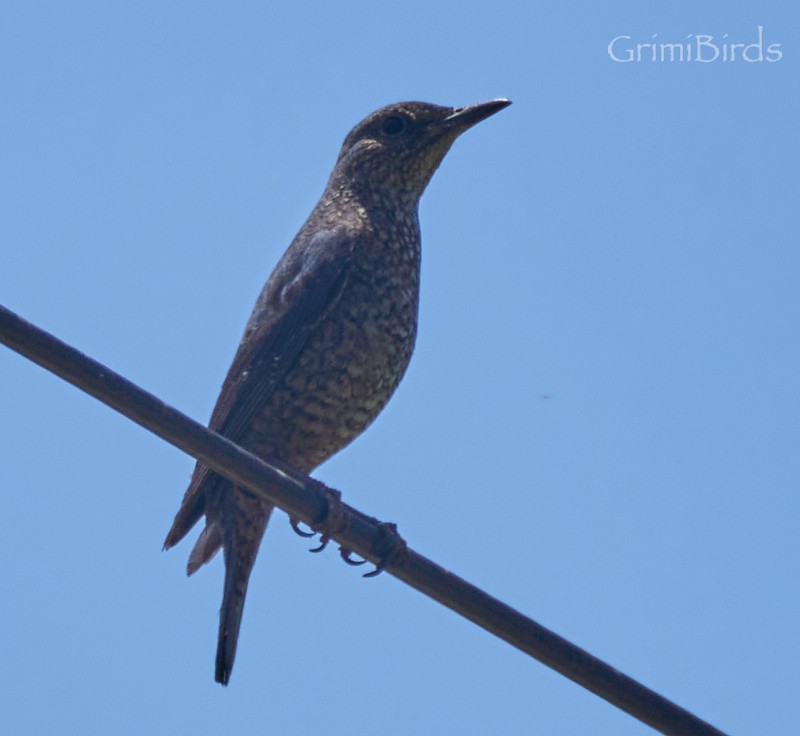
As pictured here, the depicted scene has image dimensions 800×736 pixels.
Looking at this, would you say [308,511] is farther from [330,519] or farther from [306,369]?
[306,369]

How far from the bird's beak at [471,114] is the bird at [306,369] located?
642 millimetres

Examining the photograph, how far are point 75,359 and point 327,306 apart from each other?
2517mm

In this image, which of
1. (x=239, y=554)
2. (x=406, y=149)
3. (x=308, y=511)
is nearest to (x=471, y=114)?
(x=406, y=149)

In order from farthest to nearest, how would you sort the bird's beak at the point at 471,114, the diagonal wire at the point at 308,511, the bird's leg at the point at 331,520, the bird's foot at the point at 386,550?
the bird's beak at the point at 471,114 → the bird's leg at the point at 331,520 → the bird's foot at the point at 386,550 → the diagonal wire at the point at 308,511

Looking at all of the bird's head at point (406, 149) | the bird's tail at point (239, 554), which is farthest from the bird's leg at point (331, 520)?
the bird's head at point (406, 149)

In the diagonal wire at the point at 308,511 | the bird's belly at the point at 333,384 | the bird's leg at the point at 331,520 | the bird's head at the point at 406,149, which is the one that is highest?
the bird's head at the point at 406,149

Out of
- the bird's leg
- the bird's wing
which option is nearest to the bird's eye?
the bird's wing

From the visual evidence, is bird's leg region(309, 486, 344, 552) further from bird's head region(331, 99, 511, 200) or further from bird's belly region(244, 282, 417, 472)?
bird's head region(331, 99, 511, 200)

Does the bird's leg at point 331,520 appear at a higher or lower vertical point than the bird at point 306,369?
lower

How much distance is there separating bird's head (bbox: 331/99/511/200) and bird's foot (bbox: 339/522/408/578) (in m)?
1.76

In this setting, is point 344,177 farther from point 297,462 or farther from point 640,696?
point 640,696

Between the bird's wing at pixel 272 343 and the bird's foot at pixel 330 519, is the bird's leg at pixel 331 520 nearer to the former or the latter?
the bird's foot at pixel 330 519

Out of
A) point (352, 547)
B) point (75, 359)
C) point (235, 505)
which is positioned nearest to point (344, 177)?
point (235, 505)

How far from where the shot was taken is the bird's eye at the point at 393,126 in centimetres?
634
